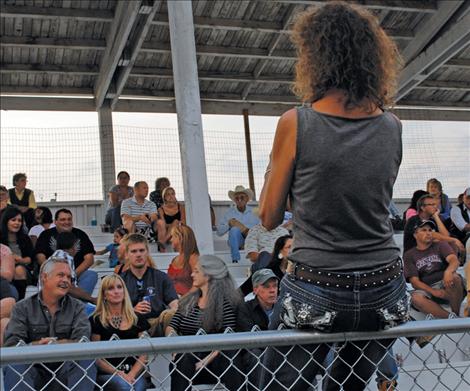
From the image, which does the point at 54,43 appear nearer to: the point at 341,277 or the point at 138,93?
the point at 138,93

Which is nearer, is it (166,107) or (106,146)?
(106,146)

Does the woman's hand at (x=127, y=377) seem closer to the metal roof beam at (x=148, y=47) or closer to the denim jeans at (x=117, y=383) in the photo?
the denim jeans at (x=117, y=383)

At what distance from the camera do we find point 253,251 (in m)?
7.54

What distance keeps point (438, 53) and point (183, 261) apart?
857 centimetres

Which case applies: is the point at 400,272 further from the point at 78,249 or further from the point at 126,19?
the point at 126,19

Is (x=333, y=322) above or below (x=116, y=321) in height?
above

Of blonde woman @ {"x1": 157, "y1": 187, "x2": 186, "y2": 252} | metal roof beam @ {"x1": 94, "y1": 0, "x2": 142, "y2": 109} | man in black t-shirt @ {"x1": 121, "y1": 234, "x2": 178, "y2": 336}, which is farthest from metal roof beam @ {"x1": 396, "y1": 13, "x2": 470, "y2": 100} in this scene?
man in black t-shirt @ {"x1": 121, "y1": 234, "x2": 178, "y2": 336}

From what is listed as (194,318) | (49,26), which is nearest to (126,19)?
(49,26)

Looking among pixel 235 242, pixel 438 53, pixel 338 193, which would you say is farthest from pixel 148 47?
pixel 338 193

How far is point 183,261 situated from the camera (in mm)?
6402

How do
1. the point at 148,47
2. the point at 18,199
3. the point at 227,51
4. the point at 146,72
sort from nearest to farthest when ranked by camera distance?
the point at 18,199 → the point at 148,47 → the point at 227,51 → the point at 146,72

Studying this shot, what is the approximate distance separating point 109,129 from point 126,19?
13.6 ft

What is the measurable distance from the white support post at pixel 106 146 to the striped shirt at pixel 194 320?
32.5 ft

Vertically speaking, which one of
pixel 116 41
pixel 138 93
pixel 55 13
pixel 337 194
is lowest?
pixel 337 194
